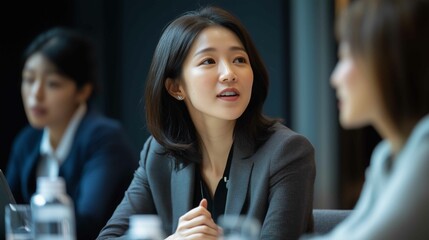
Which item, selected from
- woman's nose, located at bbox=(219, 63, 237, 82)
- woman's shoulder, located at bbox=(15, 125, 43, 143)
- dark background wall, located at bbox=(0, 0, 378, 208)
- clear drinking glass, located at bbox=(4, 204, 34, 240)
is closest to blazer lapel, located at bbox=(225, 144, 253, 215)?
woman's nose, located at bbox=(219, 63, 237, 82)

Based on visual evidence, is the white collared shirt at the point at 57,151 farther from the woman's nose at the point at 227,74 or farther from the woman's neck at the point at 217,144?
the woman's nose at the point at 227,74

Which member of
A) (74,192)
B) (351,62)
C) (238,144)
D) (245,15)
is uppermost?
(245,15)

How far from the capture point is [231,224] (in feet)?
4.73

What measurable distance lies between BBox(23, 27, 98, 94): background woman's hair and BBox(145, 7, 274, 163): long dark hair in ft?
4.89

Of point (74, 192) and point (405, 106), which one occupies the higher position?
point (405, 106)

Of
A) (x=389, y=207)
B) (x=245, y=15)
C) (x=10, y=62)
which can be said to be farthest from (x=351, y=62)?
(x=10, y=62)

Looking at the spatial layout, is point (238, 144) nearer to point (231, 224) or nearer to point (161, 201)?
point (161, 201)

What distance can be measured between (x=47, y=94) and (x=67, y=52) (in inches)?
9.4

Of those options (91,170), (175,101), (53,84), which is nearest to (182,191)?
(175,101)

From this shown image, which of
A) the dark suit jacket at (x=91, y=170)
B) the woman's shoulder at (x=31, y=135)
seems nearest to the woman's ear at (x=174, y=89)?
the dark suit jacket at (x=91, y=170)

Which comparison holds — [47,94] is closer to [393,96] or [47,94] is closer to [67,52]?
[67,52]

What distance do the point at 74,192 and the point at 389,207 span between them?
273 cm

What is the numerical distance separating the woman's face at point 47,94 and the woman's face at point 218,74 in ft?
5.44

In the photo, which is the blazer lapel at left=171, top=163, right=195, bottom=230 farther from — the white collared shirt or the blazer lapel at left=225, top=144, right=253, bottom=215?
the white collared shirt
